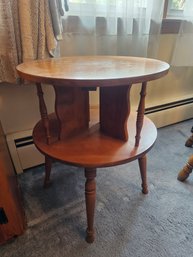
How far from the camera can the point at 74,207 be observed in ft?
2.84

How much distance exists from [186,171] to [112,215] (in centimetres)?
45

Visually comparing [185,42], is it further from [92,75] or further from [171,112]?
[92,75]

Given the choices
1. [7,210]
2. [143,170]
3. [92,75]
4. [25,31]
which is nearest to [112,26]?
[25,31]

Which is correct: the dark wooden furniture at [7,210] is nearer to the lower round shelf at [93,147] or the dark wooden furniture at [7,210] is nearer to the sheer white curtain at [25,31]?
the lower round shelf at [93,147]

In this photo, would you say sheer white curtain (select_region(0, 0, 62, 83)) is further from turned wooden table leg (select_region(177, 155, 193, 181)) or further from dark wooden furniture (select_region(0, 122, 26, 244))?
turned wooden table leg (select_region(177, 155, 193, 181))

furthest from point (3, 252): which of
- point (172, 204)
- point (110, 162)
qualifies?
point (172, 204)

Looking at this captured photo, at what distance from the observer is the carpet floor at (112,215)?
0.71 metres

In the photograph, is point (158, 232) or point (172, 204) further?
point (172, 204)

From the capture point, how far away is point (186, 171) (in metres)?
0.98

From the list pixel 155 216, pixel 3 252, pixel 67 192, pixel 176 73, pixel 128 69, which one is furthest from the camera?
pixel 176 73

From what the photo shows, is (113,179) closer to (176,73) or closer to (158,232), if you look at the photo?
(158,232)

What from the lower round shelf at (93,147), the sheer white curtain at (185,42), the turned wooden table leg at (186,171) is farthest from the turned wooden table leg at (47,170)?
the sheer white curtain at (185,42)

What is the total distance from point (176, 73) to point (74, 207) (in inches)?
46.1

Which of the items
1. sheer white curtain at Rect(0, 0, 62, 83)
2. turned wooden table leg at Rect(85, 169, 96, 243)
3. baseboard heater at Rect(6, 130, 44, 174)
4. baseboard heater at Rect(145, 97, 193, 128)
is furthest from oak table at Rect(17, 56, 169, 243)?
Answer: baseboard heater at Rect(145, 97, 193, 128)
